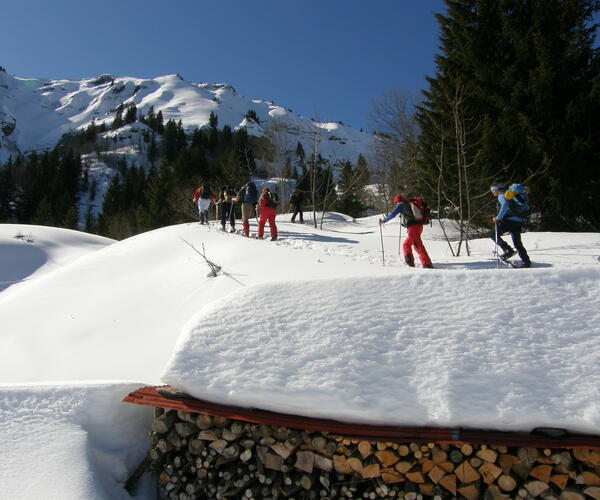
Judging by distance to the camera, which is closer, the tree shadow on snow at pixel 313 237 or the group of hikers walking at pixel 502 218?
the group of hikers walking at pixel 502 218

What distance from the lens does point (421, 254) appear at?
6996 mm

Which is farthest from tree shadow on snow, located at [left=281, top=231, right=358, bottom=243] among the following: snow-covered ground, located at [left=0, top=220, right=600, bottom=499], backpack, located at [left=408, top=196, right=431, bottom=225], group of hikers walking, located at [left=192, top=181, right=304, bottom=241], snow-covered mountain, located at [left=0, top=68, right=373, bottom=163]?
snow-covered mountain, located at [left=0, top=68, right=373, bottom=163]

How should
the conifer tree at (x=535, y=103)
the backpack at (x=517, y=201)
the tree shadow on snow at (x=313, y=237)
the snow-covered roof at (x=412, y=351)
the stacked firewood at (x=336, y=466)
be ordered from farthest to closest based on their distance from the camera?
the tree shadow on snow at (x=313, y=237) → the conifer tree at (x=535, y=103) → the backpack at (x=517, y=201) → the snow-covered roof at (x=412, y=351) → the stacked firewood at (x=336, y=466)

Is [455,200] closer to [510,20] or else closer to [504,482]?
[510,20]

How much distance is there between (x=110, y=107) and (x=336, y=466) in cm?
17183

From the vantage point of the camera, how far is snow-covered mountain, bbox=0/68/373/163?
118125 mm

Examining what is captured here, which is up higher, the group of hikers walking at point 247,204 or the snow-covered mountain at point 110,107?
the snow-covered mountain at point 110,107

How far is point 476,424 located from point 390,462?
2.25ft

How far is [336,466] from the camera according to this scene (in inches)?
111

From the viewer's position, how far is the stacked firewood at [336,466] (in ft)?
8.34

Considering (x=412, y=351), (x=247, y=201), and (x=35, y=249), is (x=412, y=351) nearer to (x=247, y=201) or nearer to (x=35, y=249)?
(x=247, y=201)

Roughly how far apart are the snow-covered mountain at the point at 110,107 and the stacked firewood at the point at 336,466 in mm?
104225

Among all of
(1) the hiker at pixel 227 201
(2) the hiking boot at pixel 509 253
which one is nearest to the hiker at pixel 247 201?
(1) the hiker at pixel 227 201

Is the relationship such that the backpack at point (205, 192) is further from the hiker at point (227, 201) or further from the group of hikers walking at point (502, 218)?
the group of hikers walking at point (502, 218)
